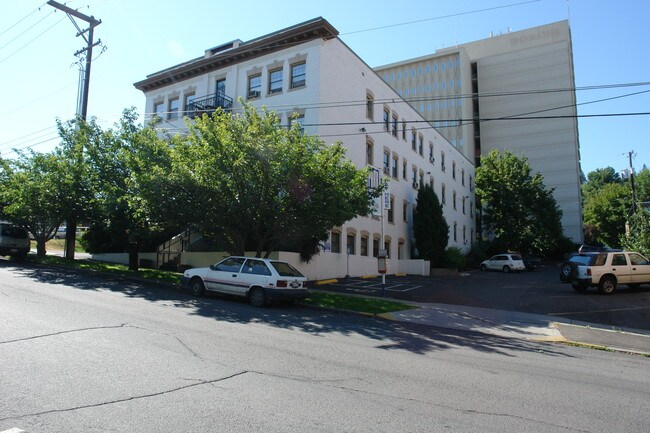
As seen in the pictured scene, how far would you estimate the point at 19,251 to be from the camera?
24.2 m

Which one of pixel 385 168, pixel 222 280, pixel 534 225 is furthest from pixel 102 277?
pixel 534 225

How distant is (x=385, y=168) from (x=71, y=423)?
2862cm

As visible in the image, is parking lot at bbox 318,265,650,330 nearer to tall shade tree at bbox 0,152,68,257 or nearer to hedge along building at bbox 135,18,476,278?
hedge along building at bbox 135,18,476,278

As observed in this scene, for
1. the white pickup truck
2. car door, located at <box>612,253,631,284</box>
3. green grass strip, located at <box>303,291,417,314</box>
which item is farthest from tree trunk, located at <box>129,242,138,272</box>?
car door, located at <box>612,253,631,284</box>

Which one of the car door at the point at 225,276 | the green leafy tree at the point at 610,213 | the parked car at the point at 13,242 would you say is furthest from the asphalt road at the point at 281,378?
the green leafy tree at the point at 610,213

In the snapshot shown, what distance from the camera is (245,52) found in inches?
1075

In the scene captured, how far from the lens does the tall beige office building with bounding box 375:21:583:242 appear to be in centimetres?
6831

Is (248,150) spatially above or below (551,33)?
below

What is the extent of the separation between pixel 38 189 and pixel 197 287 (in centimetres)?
1243

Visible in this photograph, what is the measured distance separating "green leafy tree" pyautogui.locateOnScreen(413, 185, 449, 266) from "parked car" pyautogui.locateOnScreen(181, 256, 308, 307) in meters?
22.0

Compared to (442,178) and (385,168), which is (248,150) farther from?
(442,178)

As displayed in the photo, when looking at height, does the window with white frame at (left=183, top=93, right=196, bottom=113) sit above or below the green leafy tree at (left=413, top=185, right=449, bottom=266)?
above

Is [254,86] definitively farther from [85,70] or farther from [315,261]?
[315,261]

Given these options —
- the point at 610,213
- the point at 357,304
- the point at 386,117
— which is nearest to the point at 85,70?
the point at 386,117
